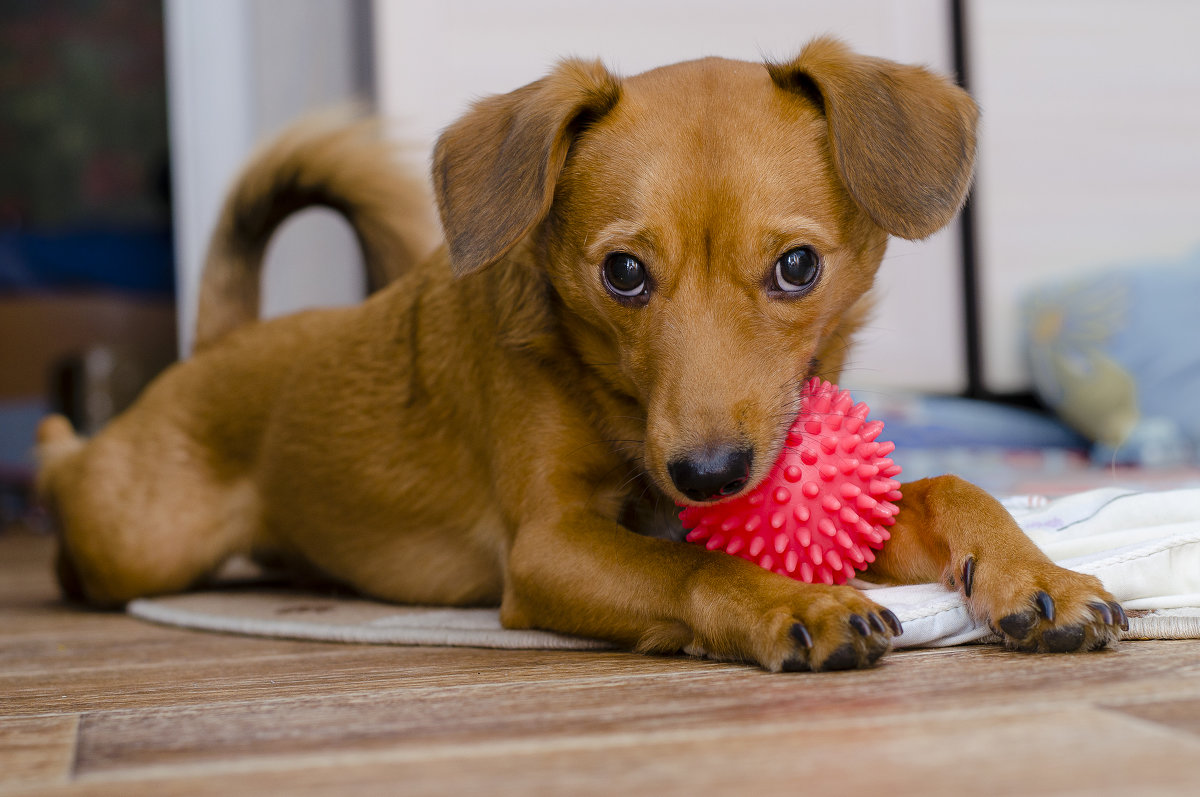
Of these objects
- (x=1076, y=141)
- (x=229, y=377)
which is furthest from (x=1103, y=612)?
(x=1076, y=141)

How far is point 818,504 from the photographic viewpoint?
1.57 metres

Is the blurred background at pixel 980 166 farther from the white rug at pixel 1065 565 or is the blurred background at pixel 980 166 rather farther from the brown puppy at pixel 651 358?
the brown puppy at pixel 651 358

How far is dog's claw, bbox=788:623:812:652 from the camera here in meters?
1.36

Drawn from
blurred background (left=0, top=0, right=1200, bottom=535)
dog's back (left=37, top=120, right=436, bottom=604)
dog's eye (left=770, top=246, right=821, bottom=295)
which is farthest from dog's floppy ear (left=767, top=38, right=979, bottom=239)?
blurred background (left=0, top=0, right=1200, bottom=535)

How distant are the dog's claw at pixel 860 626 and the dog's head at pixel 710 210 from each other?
230 mm

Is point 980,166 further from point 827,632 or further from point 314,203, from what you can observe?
point 827,632

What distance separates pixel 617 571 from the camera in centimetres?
168

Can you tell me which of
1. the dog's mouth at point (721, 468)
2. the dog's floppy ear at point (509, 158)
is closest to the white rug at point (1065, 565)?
the dog's mouth at point (721, 468)

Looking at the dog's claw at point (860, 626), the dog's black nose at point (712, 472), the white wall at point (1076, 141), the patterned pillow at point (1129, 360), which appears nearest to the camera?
the dog's claw at point (860, 626)

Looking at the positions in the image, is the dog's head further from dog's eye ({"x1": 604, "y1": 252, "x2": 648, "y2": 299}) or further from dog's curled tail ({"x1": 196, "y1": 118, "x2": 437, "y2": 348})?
dog's curled tail ({"x1": 196, "y1": 118, "x2": 437, "y2": 348})

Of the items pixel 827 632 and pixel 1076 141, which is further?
pixel 1076 141

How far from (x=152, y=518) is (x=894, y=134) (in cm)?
194

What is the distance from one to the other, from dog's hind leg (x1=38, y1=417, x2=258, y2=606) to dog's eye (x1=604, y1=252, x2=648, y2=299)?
136cm

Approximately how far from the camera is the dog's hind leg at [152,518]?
273cm
